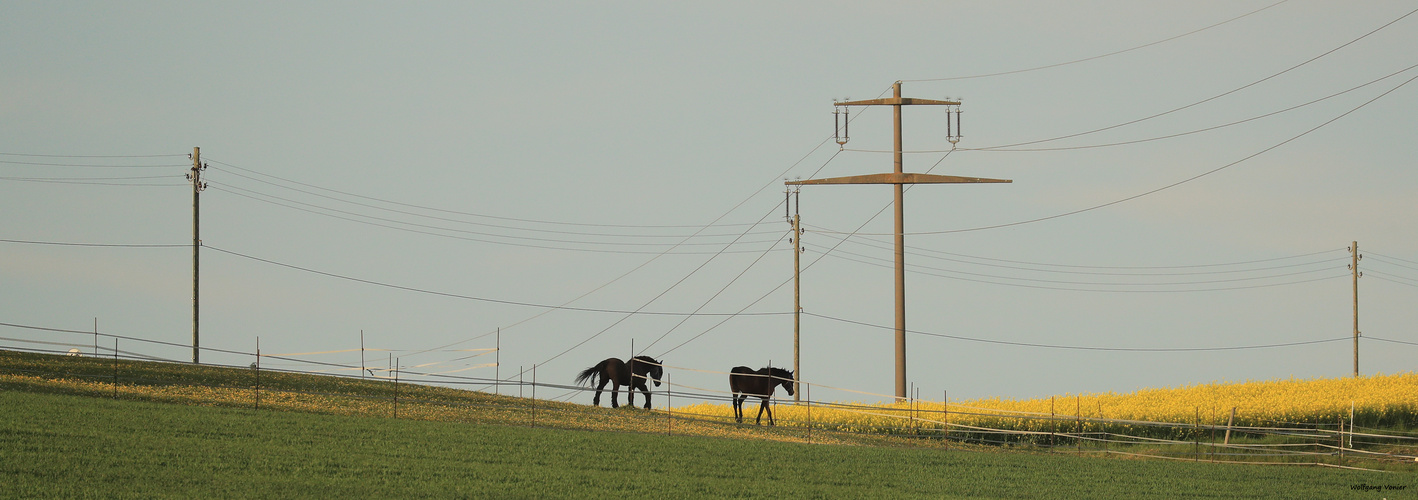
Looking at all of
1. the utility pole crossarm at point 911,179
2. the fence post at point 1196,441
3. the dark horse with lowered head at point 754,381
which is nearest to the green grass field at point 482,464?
the fence post at point 1196,441

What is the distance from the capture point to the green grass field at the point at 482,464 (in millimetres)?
21875

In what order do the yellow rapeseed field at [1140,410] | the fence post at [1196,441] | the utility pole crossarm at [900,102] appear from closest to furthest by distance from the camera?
1. the fence post at [1196,441]
2. the yellow rapeseed field at [1140,410]
3. the utility pole crossarm at [900,102]

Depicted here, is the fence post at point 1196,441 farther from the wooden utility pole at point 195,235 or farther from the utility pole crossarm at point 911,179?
the wooden utility pole at point 195,235

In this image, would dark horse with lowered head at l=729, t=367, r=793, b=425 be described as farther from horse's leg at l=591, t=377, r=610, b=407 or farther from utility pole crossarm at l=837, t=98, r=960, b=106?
utility pole crossarm at l=837, t=98, r=960, b=106

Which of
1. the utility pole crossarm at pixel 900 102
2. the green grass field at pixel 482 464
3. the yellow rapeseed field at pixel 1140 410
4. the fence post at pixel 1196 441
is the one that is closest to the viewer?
the green grass field at pixel 482 464

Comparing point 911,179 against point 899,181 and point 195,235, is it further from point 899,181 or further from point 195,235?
point 195,235

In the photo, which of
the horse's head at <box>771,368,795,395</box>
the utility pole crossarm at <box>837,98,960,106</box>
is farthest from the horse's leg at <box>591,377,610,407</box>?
the utility pole crossarm at <box>837,98,960,106</box>

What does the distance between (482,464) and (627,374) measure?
47.3 feet

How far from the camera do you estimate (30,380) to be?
33.1 meters

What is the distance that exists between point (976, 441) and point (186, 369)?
23.2m

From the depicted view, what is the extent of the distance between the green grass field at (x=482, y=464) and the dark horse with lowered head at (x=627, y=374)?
528 cm

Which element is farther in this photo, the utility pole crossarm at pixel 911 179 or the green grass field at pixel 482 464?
the utility pole crossarm at pixel 911 179

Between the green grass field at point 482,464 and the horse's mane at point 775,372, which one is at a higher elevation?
the horse's mane at point 775,372

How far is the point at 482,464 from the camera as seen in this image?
25.0 meters
